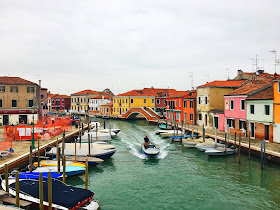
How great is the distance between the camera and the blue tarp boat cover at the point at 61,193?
35.9 feet

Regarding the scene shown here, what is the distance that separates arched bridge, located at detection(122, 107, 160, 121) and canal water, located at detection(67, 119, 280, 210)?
33725 mm

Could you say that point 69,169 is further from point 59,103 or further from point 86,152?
point 59,103

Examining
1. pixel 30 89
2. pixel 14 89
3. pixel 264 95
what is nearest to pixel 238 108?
pixel 264 95

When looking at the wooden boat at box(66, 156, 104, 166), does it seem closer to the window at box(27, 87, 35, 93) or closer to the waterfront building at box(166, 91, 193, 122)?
the window at box(27, 87, 35, 93)

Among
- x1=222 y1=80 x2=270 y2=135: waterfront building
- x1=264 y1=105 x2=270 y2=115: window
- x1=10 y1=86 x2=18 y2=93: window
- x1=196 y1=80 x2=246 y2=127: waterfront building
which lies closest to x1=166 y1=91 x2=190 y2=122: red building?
x1=196 y1=80 x2=246 y2=127: waterfront building

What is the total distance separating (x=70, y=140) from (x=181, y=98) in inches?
878

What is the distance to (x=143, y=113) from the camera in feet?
193

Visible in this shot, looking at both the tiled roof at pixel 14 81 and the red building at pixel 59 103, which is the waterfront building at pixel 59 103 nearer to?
the red building at pixel 59 103

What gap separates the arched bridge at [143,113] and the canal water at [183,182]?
3373 cm

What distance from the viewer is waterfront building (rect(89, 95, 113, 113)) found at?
272 feet

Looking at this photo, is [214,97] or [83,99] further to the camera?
Result: [83,99]

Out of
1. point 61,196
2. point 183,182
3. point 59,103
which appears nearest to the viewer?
point 61,196

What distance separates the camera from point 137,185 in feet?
52.4

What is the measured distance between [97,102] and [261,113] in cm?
6298
